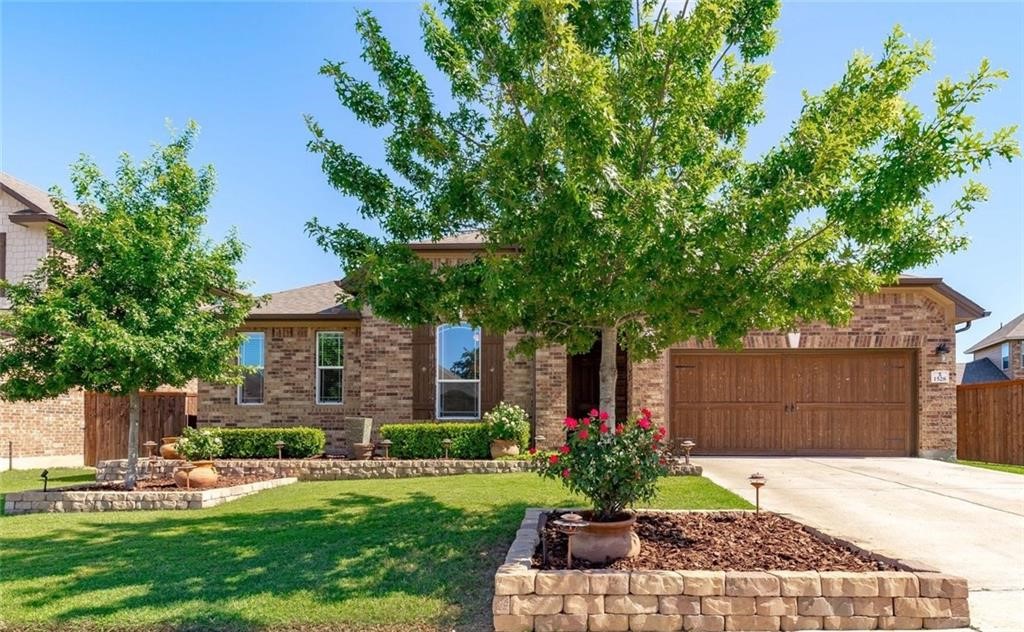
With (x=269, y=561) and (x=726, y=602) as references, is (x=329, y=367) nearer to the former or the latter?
(x=269, y=561)

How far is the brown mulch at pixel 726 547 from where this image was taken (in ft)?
18.1

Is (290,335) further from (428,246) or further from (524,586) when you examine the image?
(524,586)

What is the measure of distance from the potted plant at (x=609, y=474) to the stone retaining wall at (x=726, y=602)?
0.64m

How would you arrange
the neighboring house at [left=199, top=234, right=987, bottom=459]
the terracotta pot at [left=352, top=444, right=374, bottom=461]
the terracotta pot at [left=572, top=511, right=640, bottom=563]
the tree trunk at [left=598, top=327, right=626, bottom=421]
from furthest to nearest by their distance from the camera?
the neighboring house at [left=199, top=234, right=987, bottom=459], the terracotta pot at [left=352, top=444, right=374, bottom=461], the tree trunk at [left=598, top=327, right=626, bottom=421], the terracotta pot at [left=572, top=511, right=640, bottom=563]

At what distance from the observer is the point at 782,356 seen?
46.7 ft

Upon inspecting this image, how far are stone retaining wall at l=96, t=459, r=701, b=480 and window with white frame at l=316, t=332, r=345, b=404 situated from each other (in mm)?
2829

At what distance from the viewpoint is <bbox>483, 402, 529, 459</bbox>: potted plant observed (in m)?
12.6

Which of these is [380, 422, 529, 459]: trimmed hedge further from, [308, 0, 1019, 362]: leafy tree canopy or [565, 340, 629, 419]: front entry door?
[308, 0, 1019, 362]: leafy tree canopy

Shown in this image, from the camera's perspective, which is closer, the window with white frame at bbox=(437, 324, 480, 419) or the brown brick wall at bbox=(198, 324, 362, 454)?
the window with white frame at bbox=(437, 324, 480, 419)

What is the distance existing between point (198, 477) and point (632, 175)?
29.5ft

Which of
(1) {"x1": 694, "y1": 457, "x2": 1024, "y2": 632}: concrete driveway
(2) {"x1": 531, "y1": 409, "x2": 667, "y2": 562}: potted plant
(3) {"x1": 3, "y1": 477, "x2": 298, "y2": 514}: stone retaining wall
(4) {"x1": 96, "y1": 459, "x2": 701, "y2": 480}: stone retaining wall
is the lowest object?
(3) {"x1": 3, "y1": 477, "x2": 298, "y2": 514}: stone retaining wall

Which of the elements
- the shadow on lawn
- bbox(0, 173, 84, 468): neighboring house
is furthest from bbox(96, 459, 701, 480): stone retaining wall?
bbox(0, 173, 84, 468): neighboring house

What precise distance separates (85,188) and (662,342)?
9.60 m

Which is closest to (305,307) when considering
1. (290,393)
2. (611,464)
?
(290,393)
